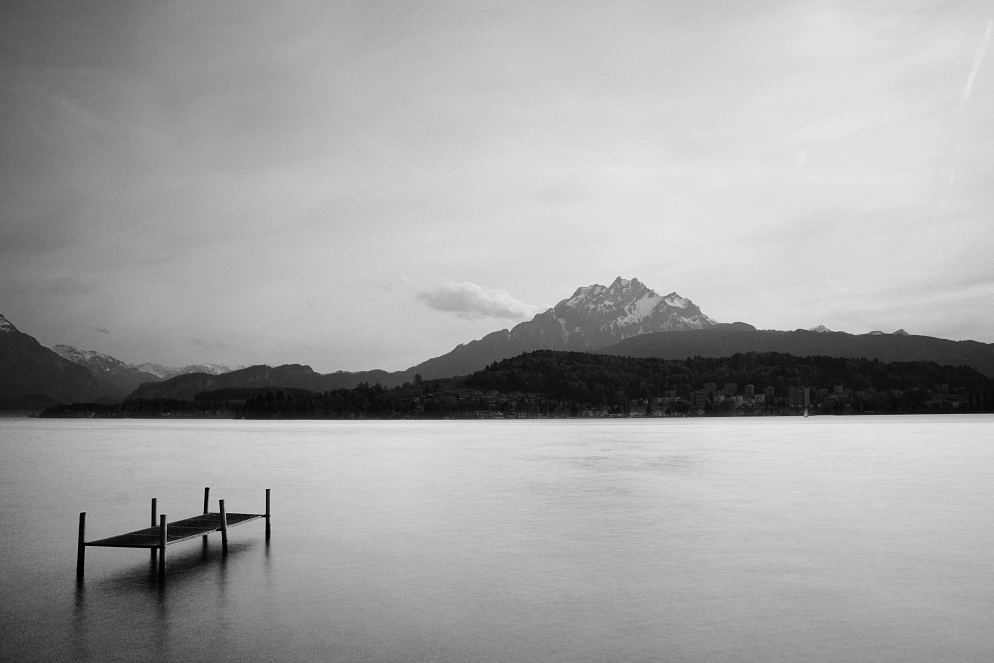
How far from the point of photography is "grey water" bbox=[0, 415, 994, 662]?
1438 centimetres

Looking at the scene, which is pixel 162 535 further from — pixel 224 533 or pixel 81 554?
pixel 224 533

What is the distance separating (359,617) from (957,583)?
15.5 meters

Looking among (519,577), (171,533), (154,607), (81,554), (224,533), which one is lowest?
(519,577)

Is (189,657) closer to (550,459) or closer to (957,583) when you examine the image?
(957,583)

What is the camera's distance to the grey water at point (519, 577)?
566 inches

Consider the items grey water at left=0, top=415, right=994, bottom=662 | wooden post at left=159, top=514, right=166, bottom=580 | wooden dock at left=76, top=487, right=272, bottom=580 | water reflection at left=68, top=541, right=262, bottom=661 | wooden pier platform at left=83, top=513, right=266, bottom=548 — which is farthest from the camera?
wooden pier platform at left=83, top=513, right=266, bottom=548

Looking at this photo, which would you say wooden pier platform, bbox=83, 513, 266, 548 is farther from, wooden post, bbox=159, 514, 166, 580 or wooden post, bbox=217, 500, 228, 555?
wooden post, bbox=217, 500, 228, 555

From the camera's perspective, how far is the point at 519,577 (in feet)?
66.5

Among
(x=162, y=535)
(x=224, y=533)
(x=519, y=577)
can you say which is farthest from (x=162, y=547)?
(x=519, y=577)

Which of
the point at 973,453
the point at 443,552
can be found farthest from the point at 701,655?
the point at 973,453

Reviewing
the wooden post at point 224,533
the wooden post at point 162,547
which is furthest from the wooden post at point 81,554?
the wooden post at point 224,533

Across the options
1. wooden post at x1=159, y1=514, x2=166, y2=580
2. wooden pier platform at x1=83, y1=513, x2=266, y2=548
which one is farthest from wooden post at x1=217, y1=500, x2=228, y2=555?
wooden post at x1=159, y1=514, x2=166, y2=580

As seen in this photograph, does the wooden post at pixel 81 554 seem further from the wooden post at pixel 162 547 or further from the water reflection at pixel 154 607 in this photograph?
the wooden post at pixel 162 547

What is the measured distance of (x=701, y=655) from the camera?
13.7 m
